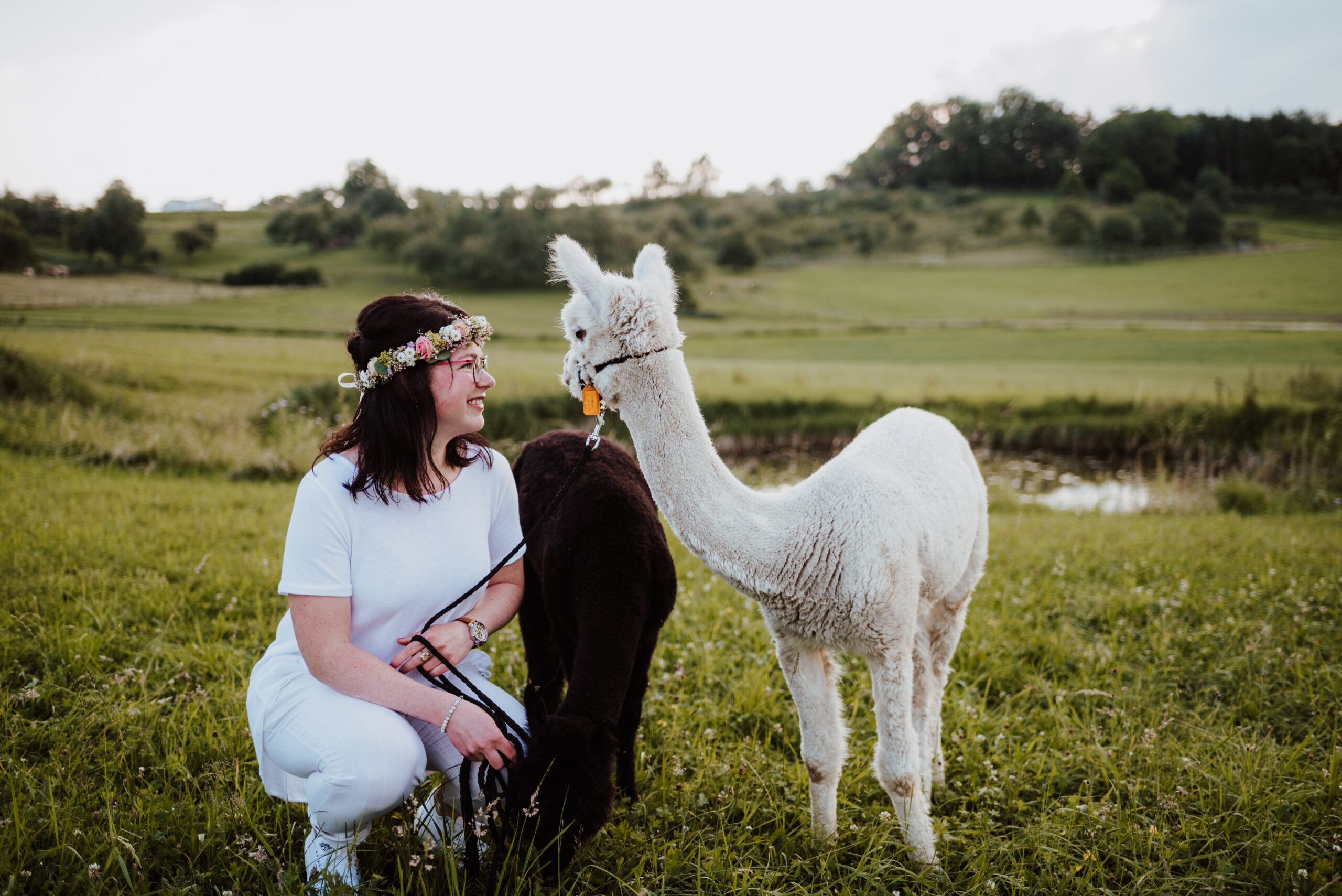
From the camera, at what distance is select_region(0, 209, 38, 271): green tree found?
1238 cm

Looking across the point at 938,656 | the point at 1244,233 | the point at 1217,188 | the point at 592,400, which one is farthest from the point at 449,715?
the point at 1217,188

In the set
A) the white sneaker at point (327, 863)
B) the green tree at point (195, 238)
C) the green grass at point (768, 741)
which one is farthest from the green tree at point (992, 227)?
the white sneaker at point (327, 863)

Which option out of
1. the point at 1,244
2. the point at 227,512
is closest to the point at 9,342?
the point at 1,244

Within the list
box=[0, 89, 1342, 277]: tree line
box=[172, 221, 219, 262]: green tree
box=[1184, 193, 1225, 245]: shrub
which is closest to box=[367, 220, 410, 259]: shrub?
box=[0, 89, 1342, 277]: tree line

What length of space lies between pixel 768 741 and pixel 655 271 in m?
2.23

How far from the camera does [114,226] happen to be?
16688mm

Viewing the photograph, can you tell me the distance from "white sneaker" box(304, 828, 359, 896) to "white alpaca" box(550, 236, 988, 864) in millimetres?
1448

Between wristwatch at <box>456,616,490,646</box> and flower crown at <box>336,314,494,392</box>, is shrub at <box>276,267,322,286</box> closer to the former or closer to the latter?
flower crown at <box>336,314,494,392</box>

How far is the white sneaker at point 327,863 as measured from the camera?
2.00 meters

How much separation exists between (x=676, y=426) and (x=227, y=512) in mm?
5889

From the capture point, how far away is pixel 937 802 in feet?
9.70

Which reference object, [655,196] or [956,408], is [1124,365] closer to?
[956,408]

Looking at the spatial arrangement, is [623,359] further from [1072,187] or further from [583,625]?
[1072,187]

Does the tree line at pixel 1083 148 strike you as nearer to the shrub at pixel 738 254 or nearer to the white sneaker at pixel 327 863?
the shrub at pixel 738 254
